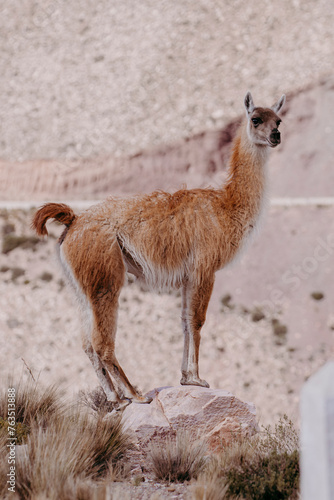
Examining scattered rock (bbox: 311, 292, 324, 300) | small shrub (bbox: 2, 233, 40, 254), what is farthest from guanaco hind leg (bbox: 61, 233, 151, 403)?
small shrub (bbox: 2, 233, 40, 254)

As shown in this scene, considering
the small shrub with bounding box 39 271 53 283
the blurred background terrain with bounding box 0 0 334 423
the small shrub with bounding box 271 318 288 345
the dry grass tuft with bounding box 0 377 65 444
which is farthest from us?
the small shrub with bounding box 39 271 53 283

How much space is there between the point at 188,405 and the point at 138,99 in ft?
84.3

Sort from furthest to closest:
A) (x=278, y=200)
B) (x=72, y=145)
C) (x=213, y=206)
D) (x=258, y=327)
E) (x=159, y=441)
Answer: (x=72, y=145) → (x=278, y=200) → (x=258, y=327) → (x=213, y=206) → (x=159, y=441)

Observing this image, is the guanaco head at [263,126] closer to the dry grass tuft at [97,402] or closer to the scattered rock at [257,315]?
the dry grass tuft at [97,402]

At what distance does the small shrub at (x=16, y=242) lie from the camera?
2628cm

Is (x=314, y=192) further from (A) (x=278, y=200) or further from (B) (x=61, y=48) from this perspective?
(B) (x=61, y=48)

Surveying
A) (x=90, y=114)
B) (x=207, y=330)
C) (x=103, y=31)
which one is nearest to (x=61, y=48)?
(x=103, y=31)

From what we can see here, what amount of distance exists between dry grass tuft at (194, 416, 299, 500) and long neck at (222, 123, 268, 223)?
7.92 feet

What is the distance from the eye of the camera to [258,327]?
24047 mm

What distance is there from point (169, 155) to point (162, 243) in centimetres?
2371

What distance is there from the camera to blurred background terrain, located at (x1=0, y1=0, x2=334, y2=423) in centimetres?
2352

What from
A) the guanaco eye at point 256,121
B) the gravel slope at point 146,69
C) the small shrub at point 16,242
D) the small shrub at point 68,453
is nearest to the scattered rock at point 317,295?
the gravel slope at point 146,69

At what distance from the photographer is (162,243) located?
7.32 metres

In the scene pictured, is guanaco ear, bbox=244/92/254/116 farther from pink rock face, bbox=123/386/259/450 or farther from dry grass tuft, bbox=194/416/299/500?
dry grass tuft, bbox=194/416/299/500
